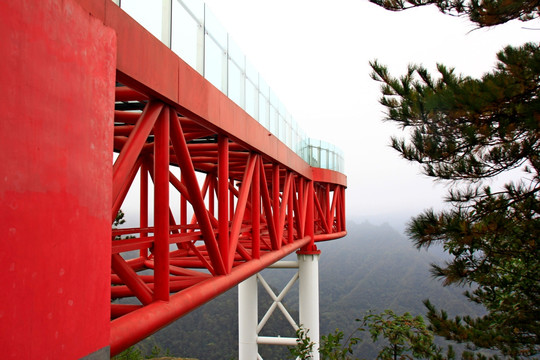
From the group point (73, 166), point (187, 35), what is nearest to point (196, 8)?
point (187, 35)

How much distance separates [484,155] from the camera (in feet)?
24.2

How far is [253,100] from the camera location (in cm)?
911

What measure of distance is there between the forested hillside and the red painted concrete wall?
3107cm

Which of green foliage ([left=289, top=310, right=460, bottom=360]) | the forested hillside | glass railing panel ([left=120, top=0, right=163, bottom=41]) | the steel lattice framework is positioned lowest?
the forested hillside

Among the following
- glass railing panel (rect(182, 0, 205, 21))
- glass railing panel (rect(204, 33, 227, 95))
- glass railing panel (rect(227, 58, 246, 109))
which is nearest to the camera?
glass railing panel (rect(182, 0, 205, 21))

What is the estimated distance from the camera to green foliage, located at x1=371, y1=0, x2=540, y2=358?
21.2ft

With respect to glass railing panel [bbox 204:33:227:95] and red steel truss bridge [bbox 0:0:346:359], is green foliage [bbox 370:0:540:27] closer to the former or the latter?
glass railing panel [bbox 204:33:227:95]

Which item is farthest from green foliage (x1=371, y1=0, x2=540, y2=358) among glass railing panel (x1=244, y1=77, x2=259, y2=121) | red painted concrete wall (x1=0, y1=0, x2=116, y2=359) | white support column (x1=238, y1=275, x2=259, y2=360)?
white support column (x1=238, y1=275, x2=259, y2=360)

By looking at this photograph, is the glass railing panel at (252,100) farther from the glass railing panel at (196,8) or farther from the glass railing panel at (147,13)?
the glass railing panel at (147,13)

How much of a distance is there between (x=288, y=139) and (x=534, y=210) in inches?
278

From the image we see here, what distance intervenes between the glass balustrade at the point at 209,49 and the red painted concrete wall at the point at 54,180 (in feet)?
5.43

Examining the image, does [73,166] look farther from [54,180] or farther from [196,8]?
[196,8]

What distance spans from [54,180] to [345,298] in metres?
113

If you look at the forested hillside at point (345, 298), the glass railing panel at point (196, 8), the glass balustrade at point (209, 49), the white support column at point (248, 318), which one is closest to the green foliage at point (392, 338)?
the glass balustrade at point (209, 49)
